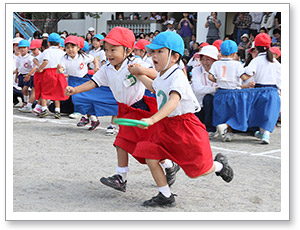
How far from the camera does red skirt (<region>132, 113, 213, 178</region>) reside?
407cm

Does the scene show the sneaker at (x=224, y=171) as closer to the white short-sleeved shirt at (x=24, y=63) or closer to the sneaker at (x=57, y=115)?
the sneaker at (x=57, y=115)

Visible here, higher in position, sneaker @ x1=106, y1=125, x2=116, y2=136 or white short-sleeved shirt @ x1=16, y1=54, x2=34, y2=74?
white short-sleeved shirt @ x1=16, y1=54, x2=34, y2=74

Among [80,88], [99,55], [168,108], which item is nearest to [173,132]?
[168,108]

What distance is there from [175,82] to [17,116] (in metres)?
6.61

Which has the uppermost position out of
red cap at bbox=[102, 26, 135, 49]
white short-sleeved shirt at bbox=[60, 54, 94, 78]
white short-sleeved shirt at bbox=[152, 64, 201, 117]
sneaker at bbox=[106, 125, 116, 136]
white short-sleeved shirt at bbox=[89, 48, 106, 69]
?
white short-sleeved shirt at bbox=[89, 48, 106, 69]

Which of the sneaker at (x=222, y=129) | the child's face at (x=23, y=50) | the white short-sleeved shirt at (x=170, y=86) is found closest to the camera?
the white short-sleeved shirt at (x=170, y=86)

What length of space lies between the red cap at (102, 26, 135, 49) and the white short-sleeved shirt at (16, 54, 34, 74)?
6.81 meters

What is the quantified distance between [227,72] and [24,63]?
521 centimetres

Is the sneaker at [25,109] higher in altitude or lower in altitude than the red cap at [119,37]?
lower

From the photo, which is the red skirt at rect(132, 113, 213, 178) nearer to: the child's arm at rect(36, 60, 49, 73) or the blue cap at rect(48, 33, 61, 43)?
the child's arm at rect(36, 60, 49, 73)

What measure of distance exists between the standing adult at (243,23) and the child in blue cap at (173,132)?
10085mm

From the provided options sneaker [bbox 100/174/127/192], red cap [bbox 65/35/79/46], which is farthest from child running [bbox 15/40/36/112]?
sneaker [bbox 100/174/127/192]

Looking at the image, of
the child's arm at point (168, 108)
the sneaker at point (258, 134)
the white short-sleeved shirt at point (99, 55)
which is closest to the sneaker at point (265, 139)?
the sneaker at point (258, 134)

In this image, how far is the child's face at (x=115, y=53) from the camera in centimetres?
462
